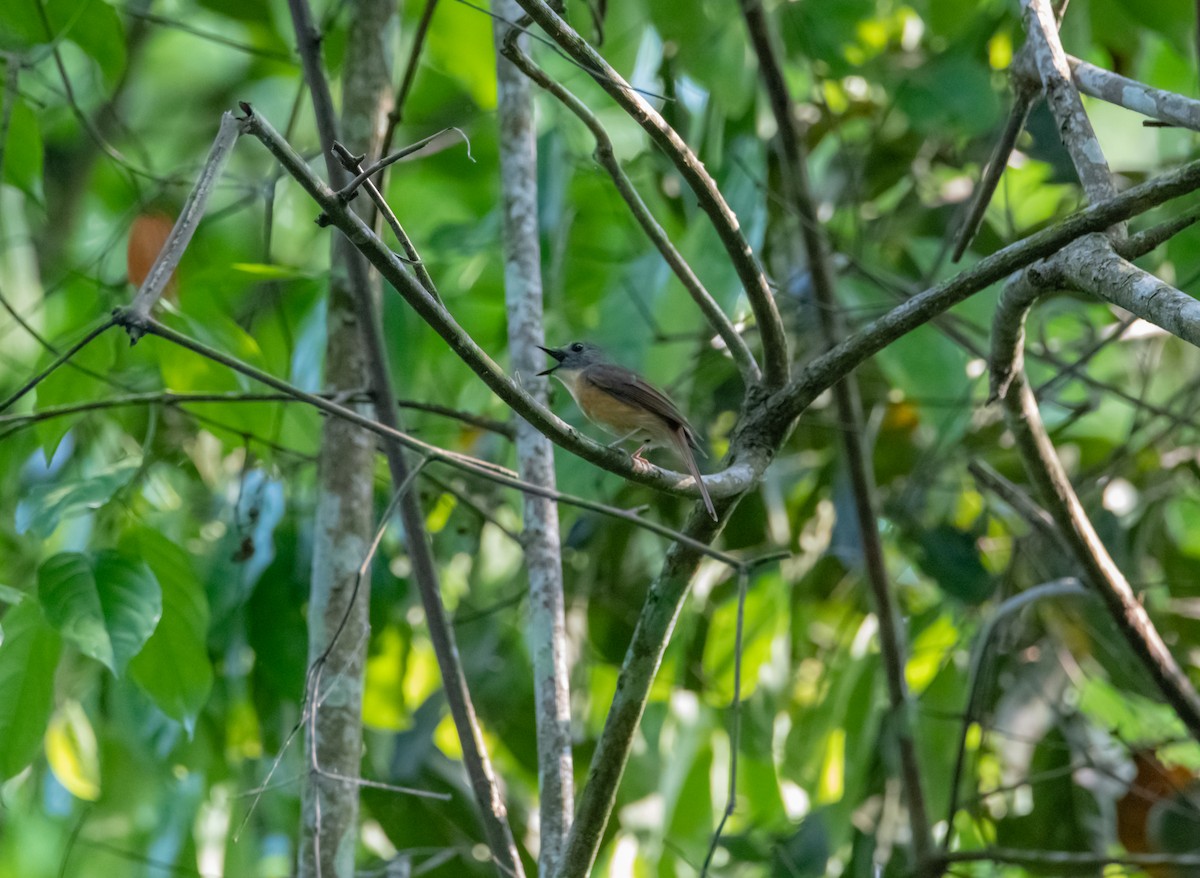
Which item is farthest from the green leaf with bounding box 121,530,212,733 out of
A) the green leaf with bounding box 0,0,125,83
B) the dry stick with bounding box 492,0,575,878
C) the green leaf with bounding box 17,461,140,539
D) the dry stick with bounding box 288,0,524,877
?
the green leaf with bounding box 0,0,125,83

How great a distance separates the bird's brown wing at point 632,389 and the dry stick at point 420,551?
845mm

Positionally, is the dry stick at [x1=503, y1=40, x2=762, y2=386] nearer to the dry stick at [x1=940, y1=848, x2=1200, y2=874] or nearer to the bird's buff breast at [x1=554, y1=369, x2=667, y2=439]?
the bird's buff breast at [x1=554, y1=369, x2=667, y2=439]

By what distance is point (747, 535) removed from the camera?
4.93m

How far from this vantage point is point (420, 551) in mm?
3111

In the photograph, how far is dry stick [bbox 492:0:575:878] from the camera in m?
2.80

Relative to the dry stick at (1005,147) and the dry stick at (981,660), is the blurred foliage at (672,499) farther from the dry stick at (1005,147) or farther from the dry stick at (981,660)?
the dry stick at (1005,147)

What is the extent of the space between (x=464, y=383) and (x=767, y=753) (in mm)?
1853

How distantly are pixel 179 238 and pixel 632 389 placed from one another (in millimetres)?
2340

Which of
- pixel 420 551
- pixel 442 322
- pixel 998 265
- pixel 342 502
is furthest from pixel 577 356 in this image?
pixel 442 322

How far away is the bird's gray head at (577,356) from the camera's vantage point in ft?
13.5

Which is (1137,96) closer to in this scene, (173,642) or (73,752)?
(173,642)

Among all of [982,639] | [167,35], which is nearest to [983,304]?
[982,639]

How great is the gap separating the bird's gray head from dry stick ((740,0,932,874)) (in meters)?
0.79

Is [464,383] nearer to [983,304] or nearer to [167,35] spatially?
[983,304]
